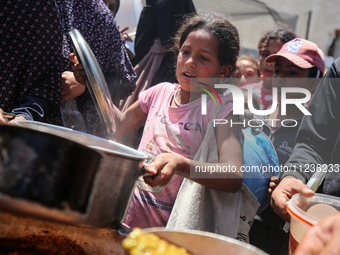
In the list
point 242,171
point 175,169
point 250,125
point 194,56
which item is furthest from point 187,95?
point 175,169

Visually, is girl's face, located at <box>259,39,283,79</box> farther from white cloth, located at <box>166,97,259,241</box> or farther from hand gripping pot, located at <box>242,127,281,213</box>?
white cloth, located at <box>166,97,259,241</box>

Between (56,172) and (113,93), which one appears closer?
(56,172)

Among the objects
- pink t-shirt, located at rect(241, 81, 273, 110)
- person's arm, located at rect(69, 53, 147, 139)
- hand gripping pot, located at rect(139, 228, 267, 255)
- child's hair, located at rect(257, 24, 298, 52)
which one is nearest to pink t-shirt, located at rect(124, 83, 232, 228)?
person's arm, located at rect(69, 53, 147, 139)

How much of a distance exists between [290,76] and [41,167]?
2075 mm

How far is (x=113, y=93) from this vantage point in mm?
2215

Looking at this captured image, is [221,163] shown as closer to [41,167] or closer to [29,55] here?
[41,167]

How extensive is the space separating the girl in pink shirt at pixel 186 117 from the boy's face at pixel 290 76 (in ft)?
2.16

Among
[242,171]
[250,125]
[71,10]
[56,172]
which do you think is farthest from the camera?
[71,10]

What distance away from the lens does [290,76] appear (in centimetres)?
240

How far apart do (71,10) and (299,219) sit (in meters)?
1.65

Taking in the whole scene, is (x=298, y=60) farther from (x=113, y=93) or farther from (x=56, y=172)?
(x=56, y=172)

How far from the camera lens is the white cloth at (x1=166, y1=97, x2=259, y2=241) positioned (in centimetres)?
132

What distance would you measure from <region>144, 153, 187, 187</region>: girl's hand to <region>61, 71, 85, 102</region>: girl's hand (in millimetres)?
958

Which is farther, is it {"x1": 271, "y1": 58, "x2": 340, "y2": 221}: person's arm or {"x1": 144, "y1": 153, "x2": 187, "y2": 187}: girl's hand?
{"x1": 271, "y1": 58, "x2": 340, "y2": 221}: person's arm
